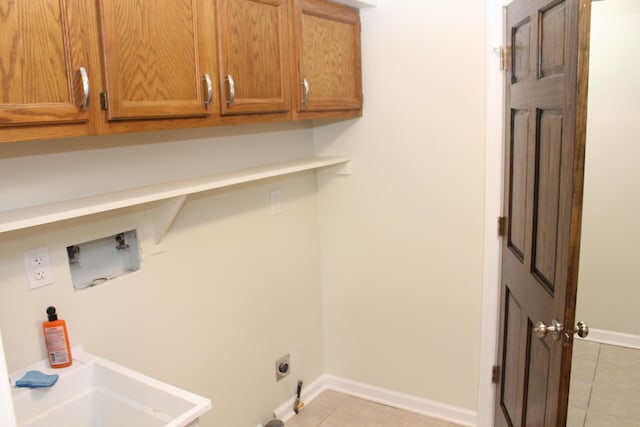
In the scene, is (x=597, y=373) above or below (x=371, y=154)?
below

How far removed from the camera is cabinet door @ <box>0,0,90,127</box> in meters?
1.34

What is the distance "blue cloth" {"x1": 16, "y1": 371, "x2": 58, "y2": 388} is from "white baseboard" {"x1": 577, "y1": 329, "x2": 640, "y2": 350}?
3.31 meters

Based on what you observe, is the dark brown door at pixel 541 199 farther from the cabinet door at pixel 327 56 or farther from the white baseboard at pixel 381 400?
the cabinet door at pixel 327 56

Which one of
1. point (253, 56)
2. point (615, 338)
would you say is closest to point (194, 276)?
point (253, 56)

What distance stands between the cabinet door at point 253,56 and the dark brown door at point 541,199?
0.97 meters

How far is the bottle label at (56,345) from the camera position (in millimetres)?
1735

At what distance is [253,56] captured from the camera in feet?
6.93

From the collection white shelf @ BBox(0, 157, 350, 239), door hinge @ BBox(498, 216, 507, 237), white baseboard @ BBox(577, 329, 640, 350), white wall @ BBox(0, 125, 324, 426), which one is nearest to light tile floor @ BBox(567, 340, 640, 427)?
white baseboard @ BBox(577, 329, 640, 350)

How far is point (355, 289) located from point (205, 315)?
3.36 feet

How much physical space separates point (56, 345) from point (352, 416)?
1.76m

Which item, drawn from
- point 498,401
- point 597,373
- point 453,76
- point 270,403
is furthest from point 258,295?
point 597,373

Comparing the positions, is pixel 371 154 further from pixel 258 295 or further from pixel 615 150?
pixel 615 150

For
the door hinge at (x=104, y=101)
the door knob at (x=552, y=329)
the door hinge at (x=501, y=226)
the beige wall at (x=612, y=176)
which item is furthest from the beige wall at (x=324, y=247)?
the beige wall at (x=612, y=176)

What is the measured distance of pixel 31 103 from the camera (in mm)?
1397
